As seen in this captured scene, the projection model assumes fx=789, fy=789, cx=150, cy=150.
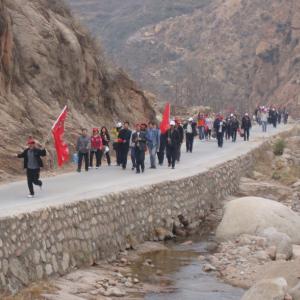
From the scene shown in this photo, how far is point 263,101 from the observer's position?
349ft

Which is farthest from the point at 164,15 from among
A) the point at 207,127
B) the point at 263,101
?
the point at 207,127

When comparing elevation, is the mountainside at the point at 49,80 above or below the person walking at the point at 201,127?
above

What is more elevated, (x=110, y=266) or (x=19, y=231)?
(x=19, y=231)

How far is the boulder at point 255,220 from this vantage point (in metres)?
18.4

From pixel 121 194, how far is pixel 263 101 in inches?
3588

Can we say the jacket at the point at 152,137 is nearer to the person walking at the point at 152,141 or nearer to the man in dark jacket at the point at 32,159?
the person walking at the point at 152,141

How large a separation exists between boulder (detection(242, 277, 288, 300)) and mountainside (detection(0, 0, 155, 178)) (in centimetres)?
1145

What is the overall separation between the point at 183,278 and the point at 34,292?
3.90 metres

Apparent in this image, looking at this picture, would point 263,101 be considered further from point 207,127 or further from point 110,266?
point 110,266

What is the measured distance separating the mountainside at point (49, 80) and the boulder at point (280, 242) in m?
7.53

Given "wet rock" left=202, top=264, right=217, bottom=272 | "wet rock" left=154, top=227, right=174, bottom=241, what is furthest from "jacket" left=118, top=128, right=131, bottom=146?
"wet rock" left=202, top=264, right=217, bottom=272

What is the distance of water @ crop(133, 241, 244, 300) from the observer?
13477mm

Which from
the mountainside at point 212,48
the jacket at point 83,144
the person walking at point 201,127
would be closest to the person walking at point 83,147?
the jacket at point 83,144

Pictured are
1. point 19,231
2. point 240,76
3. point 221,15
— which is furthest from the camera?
point 221,15
